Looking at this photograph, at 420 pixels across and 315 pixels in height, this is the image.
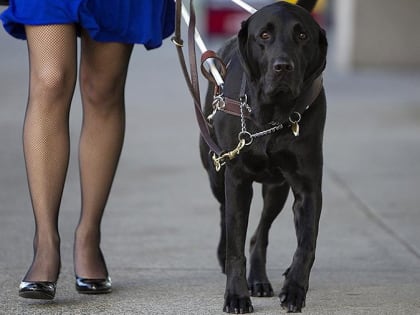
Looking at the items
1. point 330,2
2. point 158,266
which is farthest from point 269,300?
point 330,2

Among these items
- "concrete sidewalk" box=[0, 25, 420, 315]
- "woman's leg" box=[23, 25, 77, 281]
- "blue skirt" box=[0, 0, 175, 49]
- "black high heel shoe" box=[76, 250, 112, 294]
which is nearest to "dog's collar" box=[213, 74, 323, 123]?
"blue skirt" box=[0, 0, 175, 49]

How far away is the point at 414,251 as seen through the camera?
228 inches

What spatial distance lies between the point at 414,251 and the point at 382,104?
21.8 feet

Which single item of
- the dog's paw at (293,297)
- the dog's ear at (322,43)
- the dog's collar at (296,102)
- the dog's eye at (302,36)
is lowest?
the dog's paw at (293,297)

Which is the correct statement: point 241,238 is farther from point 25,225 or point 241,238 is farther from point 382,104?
point 382,104

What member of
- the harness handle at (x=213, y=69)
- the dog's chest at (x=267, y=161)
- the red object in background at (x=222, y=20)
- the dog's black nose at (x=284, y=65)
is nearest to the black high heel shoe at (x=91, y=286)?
the dog's chest at (x=267, y=161)

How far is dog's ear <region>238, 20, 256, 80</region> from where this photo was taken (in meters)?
4.25

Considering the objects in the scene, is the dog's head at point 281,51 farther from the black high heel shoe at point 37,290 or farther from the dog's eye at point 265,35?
the black high heel shoe at point 37,290

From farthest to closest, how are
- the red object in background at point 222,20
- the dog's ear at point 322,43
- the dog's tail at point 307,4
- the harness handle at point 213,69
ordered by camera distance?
the red object in background at point 222,20 < the dog's tail at point 307,4 < the harness handle at point 213,69 < the dog's ear at point 322,43

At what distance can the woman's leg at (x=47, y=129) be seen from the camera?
441 centimetres

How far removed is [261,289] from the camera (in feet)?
15.4

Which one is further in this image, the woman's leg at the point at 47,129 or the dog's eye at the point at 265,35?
the woman's leg at the point at 47,129

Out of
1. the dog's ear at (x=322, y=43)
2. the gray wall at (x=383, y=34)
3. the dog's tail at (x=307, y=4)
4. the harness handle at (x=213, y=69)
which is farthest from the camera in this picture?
the gray wall at (x=383, y=34)

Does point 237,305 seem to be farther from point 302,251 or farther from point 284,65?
point 284,65
